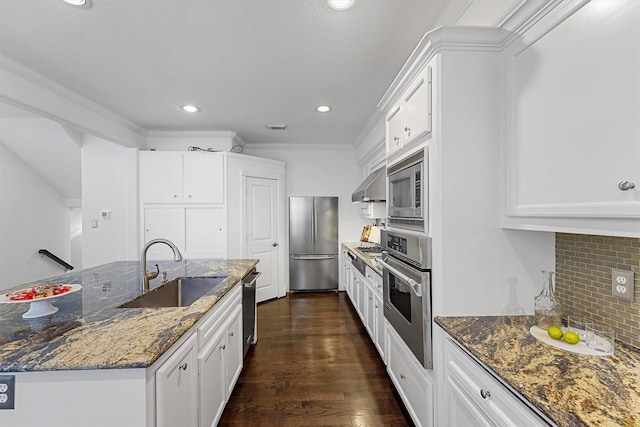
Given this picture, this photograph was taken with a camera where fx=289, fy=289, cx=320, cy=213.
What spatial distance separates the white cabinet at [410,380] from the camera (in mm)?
1553

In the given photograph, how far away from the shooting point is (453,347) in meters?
1.33

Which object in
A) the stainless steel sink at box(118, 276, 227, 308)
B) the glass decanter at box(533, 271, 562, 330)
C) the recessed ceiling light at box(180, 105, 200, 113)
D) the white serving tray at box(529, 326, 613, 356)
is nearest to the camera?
the white serving tray at box(529, 326, 613, 356)

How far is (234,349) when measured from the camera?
2143 mm

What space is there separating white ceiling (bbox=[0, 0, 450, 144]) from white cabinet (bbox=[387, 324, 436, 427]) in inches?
80.9

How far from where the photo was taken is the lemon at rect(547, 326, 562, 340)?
1.17 metres

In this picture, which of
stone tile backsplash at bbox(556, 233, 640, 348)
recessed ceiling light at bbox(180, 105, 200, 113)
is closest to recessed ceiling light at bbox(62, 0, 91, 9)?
recessed ceiling light at bbox(180, 105, 200, 113)

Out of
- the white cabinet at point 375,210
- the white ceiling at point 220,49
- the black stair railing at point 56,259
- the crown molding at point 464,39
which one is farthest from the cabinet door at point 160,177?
the crown molding at point 464,39

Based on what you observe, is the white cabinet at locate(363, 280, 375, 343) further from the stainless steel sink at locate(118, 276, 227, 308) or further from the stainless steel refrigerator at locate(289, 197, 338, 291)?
the stainless steel refrigerator at locate(289, 197, 338, 291)

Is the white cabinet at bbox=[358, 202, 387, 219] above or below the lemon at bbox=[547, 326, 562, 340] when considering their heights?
above

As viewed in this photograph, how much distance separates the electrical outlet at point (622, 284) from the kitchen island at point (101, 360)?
5.84ft

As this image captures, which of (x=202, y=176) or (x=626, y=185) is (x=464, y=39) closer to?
(x=626, y=185)

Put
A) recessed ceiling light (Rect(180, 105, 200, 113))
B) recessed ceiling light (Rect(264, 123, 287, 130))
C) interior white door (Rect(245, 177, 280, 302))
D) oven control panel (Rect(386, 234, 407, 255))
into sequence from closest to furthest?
oven control panel (Rect(386, 234, 407, 255))
recessed ceiling light (Rect(180, 105, 200, 113))
recessed ceiling light (Rect(264, 123, 287, 130))
interior white door (Rect(245, 177, 280, 302))

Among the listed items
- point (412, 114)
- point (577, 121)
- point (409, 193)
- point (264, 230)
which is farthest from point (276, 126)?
point (577, 121)

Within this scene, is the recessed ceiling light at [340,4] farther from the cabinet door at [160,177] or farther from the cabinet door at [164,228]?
the cabinet door at [164,228]
